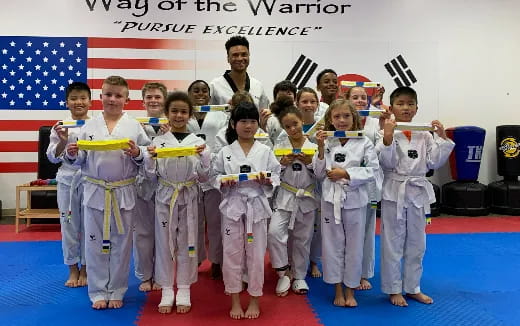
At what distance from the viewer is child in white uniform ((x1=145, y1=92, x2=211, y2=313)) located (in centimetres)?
333

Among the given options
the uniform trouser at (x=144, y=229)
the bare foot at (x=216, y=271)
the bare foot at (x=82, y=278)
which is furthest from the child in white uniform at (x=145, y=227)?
the bare foot at (x=216, y=271)

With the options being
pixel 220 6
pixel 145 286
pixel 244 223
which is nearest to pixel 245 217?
pixel 244 223

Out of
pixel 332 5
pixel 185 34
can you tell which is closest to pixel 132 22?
pixel 185 34

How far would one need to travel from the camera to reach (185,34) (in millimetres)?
7598

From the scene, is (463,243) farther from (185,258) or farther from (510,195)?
(185,258)

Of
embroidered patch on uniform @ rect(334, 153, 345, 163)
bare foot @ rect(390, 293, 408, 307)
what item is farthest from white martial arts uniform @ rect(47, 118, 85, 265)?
bare foot @ rect(390, 293, 408, 307)

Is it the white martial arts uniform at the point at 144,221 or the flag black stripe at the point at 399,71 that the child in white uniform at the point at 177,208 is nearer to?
the white martial arts uniform at the point at 144,221

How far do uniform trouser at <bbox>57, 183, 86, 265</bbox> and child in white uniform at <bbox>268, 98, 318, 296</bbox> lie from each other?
6.08 ft

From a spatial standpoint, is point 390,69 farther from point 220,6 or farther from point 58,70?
point 58,70

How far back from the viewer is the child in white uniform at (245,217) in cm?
321

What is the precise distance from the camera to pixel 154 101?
3973 millimetres

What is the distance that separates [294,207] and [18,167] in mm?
5952

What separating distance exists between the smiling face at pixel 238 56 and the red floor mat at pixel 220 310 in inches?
87.7

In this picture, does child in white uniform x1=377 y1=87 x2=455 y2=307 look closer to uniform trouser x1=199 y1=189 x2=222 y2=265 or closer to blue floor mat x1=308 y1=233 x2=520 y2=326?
blue floor mat x1=308 y1=233 x2=520 y2=326
